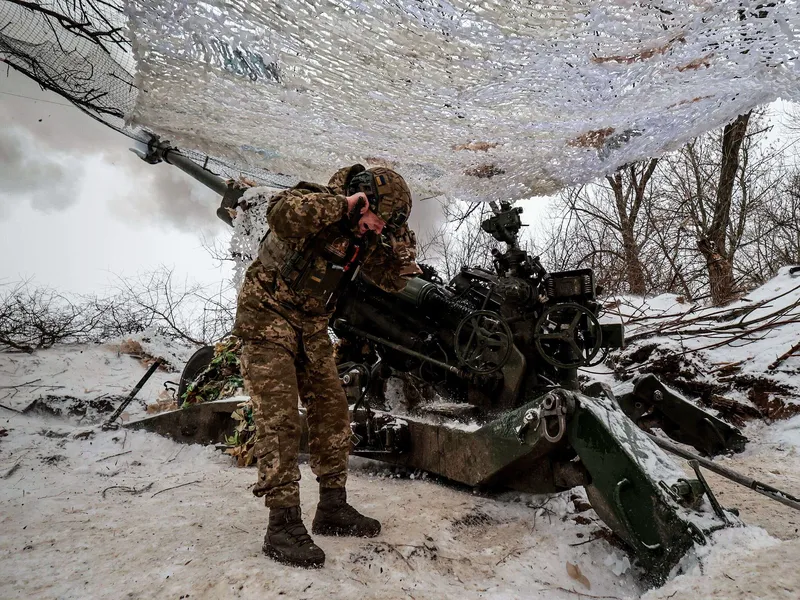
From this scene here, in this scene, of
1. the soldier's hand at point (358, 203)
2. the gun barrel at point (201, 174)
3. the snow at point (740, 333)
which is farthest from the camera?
the gun barrel at point (201, 174)

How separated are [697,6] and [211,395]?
4292mm

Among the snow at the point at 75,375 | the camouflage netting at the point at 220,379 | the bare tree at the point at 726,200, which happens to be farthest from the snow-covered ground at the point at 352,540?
the bare tree at the point at 726,200

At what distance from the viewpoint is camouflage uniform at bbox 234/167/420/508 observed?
7.10 ft

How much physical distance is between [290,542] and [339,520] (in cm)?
36

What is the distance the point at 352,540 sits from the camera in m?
2.15

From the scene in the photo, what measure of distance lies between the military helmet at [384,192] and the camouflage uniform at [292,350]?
5cm

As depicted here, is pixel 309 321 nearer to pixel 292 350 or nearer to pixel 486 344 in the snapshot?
pixel 292 350

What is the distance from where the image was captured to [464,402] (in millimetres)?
3393

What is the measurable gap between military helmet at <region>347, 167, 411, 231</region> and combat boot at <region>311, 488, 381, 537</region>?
4.30ft

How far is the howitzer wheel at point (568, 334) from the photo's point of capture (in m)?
2.75

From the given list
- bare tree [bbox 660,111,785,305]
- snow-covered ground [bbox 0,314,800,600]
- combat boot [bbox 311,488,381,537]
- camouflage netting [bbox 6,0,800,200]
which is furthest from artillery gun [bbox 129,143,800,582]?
bare tree [bbox 660,111,785,305]

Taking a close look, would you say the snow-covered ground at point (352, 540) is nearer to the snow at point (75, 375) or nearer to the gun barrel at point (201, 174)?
the snow at point (75, 375)

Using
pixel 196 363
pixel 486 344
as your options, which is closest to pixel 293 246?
pixel 486 344

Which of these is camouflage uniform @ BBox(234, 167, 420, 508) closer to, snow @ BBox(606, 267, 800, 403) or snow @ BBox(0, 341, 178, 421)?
snow @ BBox(606, 267, 800, 403)
